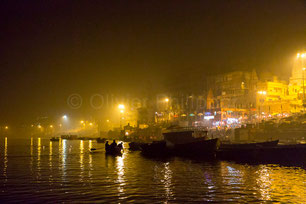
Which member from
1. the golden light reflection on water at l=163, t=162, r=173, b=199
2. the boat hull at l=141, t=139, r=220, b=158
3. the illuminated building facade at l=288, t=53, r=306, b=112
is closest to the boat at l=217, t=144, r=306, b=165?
the boat hull at l=141, t=139, r=220, b=158

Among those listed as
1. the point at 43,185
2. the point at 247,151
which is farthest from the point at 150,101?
the point at 43,185

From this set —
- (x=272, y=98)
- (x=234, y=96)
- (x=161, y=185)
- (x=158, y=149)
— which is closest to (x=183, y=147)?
(x=158, y=149)

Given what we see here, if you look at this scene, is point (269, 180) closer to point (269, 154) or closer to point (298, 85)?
point (269, 154)

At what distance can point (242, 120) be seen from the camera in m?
75.6

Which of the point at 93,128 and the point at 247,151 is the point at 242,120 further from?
the point at 93,128

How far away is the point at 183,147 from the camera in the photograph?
40.8 m

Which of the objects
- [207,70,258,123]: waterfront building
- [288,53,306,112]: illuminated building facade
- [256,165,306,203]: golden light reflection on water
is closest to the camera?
[256,165,306,203]: golden light reflection on water

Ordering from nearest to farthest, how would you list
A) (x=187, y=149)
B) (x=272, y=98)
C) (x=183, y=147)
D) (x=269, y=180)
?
(x=269, y=180) → (x=187, y=149) → (x=183, y=147) → (x=272, y=98)

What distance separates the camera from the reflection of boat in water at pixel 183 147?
124 ft

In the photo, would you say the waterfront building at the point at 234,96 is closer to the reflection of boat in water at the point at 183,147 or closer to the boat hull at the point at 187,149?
the reflection of boat in water at the point at 183,147

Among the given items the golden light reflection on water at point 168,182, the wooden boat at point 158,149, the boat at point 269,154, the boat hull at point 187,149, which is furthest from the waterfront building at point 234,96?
the golden light reflection on water at point 168,182

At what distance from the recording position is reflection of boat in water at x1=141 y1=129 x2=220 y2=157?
124 feet

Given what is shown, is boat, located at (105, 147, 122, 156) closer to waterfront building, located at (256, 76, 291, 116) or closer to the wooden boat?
the wooden boat

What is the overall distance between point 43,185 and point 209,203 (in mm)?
12184
